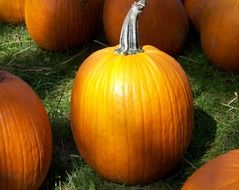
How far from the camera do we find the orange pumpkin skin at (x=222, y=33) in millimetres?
3438

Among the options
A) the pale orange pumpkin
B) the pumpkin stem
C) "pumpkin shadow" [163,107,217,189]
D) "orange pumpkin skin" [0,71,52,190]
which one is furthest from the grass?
the pumpkin stem

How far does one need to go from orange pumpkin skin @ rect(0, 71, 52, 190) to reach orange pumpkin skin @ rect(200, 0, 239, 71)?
4.97 ft

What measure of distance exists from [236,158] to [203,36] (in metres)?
1.72

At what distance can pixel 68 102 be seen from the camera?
338cm

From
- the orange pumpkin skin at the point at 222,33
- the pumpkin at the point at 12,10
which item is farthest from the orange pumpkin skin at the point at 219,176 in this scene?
the pumpkin at the point at 12,10

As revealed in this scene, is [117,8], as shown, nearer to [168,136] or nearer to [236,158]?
[168,136]

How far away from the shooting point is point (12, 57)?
4008 mm

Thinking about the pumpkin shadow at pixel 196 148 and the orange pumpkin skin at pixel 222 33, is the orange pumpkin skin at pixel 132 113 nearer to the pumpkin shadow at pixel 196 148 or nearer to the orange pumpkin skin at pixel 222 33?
the pumpkin shadow at pixel 196 148

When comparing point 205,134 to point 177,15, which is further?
Result: point 177,15

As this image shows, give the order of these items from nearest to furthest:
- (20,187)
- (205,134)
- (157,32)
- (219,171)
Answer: (219,171), (20,187), (205,134), (157,32)

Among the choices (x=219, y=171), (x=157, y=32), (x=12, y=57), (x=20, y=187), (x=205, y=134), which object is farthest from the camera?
(x=12, y=57)

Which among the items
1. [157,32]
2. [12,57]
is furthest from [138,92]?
[12,57]

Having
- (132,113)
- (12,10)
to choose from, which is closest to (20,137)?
(132,113)

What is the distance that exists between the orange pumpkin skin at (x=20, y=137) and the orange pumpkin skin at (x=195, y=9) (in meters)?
1.86
